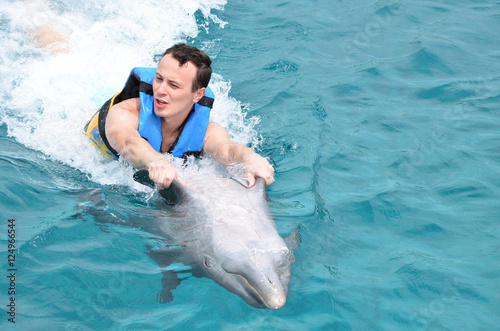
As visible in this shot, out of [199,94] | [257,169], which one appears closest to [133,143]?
[199,94]

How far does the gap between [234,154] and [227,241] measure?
147cm

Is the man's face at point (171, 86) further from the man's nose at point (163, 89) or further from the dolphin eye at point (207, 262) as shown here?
the dolphin eye at point (207, 262)

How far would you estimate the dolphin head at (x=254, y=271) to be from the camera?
12.5 feet

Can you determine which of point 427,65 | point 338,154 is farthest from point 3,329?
point 427,65

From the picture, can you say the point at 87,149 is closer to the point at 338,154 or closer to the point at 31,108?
the point at 31,108

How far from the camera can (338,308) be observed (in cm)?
387

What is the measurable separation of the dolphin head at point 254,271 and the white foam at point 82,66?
5.47ft

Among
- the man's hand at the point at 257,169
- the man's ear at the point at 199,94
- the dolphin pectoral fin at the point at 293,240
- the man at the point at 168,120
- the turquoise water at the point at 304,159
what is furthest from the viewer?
the man's ear at the point at 199,94

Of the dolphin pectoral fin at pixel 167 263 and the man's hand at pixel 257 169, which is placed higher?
the man's hand at pixel 257 169

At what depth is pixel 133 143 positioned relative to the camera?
17.0ft

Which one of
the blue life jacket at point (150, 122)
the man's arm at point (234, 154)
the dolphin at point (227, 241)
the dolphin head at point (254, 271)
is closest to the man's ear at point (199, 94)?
the blue life jacket at point (150, 122)

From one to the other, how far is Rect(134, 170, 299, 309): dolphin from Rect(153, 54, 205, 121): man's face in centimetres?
94

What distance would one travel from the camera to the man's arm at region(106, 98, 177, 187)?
15.3ft

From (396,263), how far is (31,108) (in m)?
4.95
